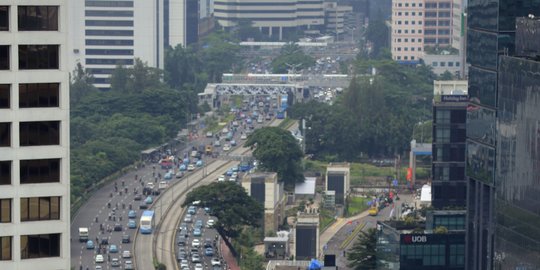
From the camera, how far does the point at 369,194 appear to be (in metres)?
180

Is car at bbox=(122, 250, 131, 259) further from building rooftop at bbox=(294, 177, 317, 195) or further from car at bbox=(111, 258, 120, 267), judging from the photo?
building rooftop at bbox=(294, 177, 317, 195)

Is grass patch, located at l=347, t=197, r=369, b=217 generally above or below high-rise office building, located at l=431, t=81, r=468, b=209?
below

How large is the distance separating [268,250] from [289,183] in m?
34.6

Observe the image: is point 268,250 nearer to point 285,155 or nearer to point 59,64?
point 285,155

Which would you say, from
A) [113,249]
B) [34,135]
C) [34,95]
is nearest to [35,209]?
[34,135]

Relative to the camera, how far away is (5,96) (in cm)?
3875

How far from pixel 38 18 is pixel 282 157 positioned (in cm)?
14119

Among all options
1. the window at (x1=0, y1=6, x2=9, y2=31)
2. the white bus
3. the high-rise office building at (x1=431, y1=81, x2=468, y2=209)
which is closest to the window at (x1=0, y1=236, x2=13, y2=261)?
the window at (x1=0, y1=6, x2=9, y2=31)

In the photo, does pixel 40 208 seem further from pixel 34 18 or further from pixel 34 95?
pixel 34 18

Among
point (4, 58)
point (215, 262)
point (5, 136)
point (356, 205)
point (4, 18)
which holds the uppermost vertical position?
point (4, 18)

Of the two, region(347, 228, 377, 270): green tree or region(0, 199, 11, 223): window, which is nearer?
region(0, 199, 11, 223): window

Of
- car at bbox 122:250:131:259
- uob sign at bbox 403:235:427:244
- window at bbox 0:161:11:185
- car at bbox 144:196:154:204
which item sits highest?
window at bbox 0:161:11:185

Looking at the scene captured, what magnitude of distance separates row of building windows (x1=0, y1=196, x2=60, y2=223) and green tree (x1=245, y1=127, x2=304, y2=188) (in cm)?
13622

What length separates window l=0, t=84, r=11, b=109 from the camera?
3866 cm
